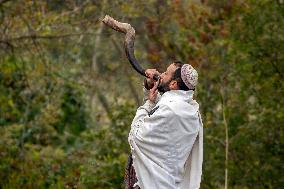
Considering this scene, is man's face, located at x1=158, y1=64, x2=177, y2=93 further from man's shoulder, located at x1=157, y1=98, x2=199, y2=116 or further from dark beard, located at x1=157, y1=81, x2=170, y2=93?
man's shoulder, located at x1=157, y1=98, x2=199, y2=116

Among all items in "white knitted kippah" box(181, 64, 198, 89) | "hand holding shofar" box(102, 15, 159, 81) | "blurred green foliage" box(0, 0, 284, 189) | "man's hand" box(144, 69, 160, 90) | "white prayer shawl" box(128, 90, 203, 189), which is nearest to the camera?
"white prayer shawl" box(128, 90, 203, 189)

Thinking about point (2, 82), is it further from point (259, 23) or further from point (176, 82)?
point (176, 82)

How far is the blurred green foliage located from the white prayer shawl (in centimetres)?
457

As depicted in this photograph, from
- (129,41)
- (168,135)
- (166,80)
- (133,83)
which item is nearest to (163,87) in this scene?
(166,80)

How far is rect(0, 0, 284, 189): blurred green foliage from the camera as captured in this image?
1038cm

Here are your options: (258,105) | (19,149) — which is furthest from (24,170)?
(258,105)

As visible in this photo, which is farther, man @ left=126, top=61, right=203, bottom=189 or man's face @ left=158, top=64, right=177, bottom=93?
man's face @ left=158, top=64, right=177, bottom=93

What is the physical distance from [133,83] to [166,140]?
31.9 ft

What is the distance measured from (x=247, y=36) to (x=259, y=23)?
25cm

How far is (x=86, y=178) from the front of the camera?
10.4m

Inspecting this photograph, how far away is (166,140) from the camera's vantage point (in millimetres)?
5508

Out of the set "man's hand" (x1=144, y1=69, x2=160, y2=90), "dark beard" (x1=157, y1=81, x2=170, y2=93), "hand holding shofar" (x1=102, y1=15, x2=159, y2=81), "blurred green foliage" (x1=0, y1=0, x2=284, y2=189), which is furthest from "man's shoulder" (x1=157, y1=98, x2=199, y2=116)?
"blurred green foliage" (x1=0, y1=0, x2=284, y2=189)

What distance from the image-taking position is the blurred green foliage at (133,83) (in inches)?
409

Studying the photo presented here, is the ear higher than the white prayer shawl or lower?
higher
